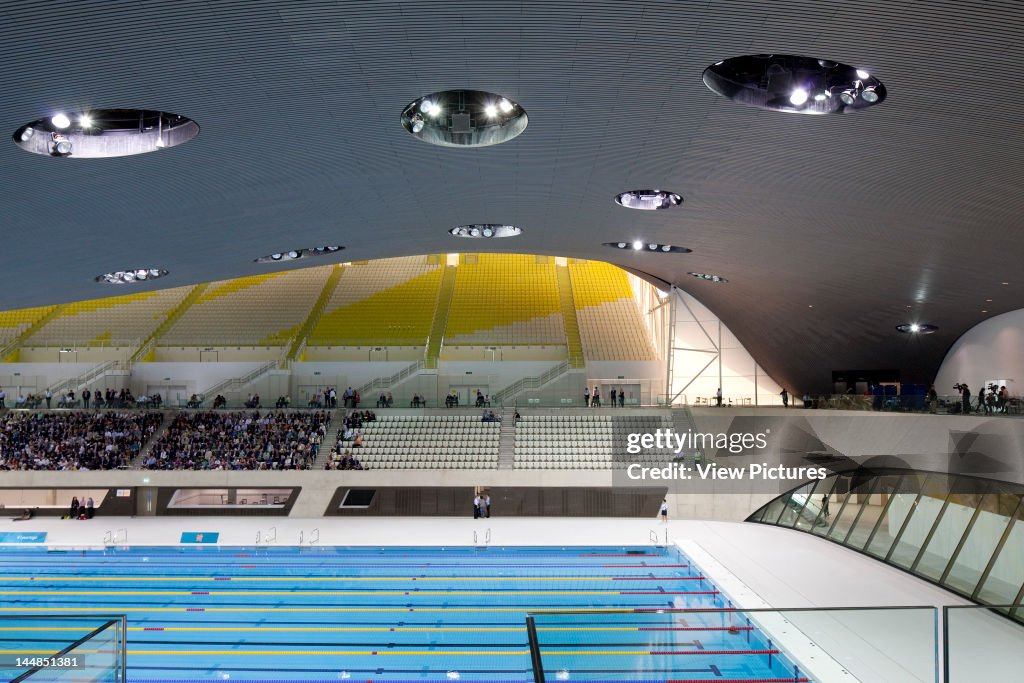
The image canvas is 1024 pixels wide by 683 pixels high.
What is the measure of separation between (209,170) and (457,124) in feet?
12.7

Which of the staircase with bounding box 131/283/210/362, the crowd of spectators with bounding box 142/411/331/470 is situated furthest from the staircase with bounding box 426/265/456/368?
the staircase with bounding box 131/283/210/362

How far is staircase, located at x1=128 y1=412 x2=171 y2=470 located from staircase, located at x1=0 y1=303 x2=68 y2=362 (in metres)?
11.0

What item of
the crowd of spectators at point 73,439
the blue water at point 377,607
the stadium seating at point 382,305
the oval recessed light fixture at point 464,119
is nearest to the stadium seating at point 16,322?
the crowd of spectators at point 73,439

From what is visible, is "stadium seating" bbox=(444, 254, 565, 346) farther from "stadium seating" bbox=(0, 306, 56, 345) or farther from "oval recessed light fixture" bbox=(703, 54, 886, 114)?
"oval recessed light fixture" bbox=(703, 54, 886, 114)

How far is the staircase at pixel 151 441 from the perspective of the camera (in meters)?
27.0

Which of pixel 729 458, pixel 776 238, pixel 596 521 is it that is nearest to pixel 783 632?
pixel 776 238

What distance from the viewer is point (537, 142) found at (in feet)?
38.1

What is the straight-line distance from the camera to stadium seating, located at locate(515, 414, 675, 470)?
26250 millimetres

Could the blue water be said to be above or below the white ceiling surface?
below

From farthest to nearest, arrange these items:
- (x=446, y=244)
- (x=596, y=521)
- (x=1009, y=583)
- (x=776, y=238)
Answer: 1. (x=596, y=521)
2. (x=446, y=244)
3. (x=776, y=238)
4. (x=1009, y=583)

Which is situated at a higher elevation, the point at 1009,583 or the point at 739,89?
the point at 739,89

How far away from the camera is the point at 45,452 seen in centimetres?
2709

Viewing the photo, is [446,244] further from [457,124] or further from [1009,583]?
[1009,583]

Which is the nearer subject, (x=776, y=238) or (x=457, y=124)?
(x=457, y=124)
